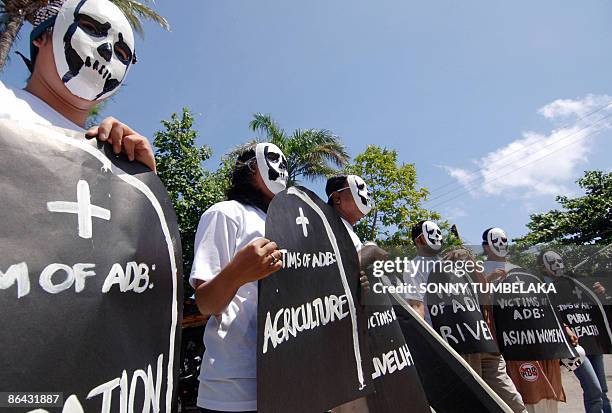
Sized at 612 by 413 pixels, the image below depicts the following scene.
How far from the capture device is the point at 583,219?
32250 millimetres

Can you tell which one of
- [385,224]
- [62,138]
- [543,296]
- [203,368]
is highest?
[385,224]

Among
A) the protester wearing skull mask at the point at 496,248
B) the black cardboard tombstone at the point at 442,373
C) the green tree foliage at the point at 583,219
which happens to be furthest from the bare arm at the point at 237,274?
the green tree foliage at the point at 583,219

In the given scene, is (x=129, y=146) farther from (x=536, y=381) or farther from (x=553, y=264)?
(x=553, y=264)

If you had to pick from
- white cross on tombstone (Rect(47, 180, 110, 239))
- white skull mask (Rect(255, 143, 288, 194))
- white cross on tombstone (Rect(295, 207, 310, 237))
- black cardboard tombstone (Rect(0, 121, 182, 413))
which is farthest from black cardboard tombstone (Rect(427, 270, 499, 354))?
white cross on tombstone (Rect(47, 180, 110, 239))

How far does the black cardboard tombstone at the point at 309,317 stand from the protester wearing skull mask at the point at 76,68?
28.3 inches

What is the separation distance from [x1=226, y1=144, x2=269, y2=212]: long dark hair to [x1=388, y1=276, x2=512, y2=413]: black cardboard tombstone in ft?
4.47

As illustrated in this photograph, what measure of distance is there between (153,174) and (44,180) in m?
0.35

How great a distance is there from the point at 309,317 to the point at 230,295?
0.48 metres

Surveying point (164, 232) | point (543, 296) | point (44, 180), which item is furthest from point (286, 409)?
point (543, 296)

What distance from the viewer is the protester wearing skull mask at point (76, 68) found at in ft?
4.26

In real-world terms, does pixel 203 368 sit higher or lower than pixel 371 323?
lower

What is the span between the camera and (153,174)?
1374 mm

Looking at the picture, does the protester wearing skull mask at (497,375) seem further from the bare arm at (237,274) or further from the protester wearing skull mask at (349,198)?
the bare arm at (237,274)

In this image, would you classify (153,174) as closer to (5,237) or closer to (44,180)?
(44,180)
